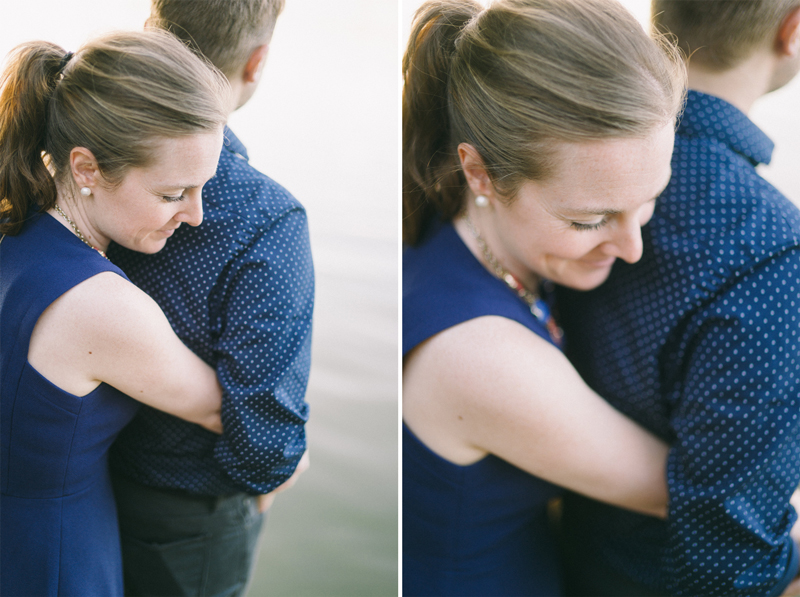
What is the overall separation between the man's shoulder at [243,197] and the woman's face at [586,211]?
0.39 m

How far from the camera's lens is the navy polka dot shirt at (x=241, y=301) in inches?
42.6

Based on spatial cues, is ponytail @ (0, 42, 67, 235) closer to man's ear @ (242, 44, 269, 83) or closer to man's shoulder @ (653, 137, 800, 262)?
man's ear @ (242, 44, 269, 83)

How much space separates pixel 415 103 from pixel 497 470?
0.71 meters

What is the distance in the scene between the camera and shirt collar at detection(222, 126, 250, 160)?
1154 millimetres

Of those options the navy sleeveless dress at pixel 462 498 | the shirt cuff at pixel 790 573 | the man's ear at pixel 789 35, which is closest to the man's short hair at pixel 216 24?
the navy sleeveless dress at pixel 462 498

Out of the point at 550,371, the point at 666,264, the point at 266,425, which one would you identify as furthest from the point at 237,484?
the point at 666,264

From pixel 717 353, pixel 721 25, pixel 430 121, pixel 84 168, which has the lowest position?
pixel 717 353

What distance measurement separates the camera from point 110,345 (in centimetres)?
98

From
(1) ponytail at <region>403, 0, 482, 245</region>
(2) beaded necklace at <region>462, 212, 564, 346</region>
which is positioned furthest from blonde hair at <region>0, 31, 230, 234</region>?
(2) beaded necklace at <region>462, 212, 564, 346</region>

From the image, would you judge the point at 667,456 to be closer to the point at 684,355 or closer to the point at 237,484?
the point at 684,355

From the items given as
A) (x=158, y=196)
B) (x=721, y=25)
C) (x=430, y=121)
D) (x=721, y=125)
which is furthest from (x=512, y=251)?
(x=158, y=196)

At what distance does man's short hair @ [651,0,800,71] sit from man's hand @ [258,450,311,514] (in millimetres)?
1041

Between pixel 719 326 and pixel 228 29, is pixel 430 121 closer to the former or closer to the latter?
pixel 228 29

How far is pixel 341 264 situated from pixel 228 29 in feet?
1.60
